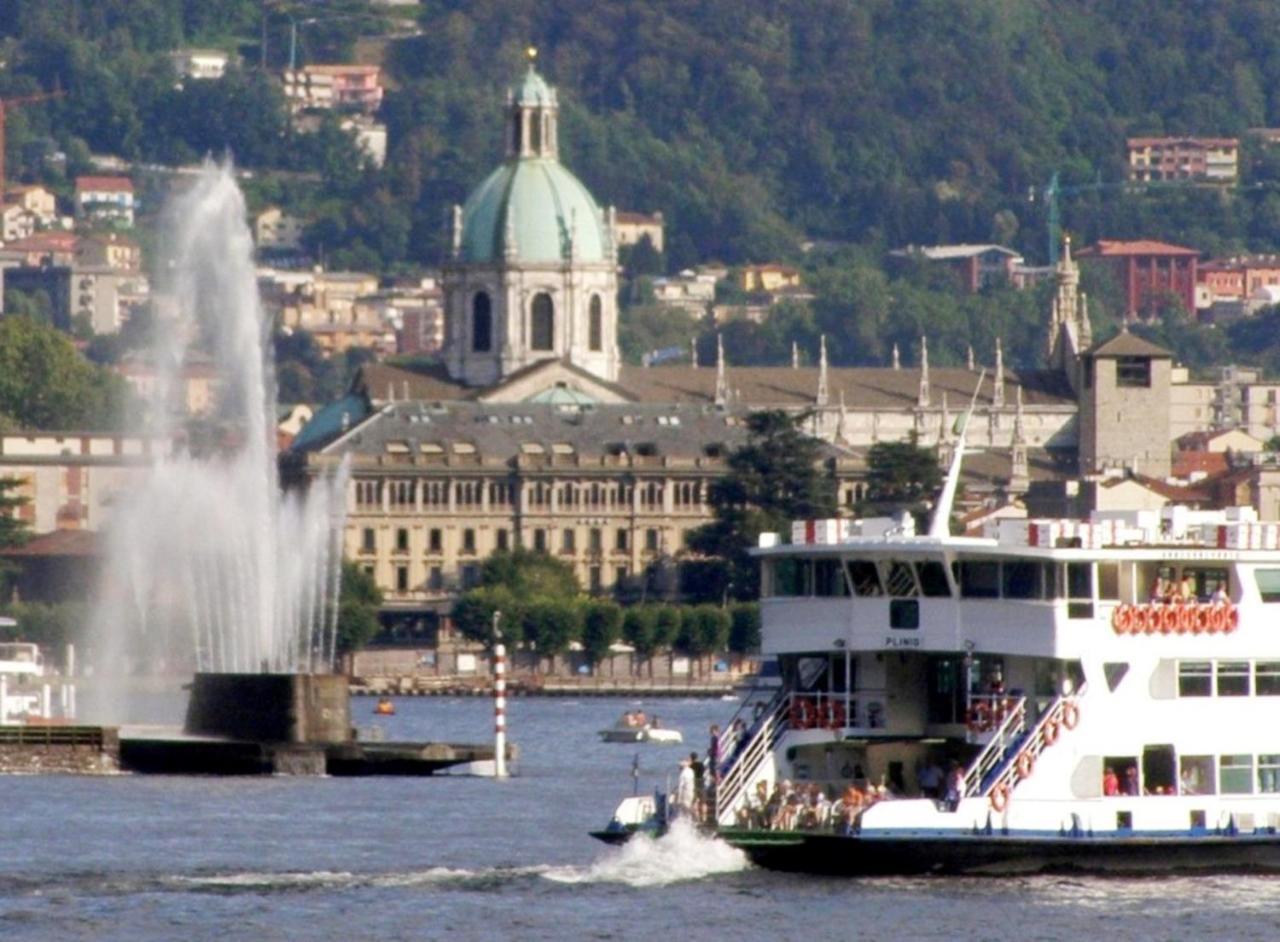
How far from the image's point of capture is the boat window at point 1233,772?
59.9 m

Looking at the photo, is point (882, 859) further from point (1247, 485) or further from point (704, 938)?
point (1247, 485)

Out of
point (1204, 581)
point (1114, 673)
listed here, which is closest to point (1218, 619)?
point (1204, 581)

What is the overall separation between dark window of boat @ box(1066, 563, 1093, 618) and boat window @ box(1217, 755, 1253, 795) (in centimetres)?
246

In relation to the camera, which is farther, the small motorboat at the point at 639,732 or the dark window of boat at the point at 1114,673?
the small motorboat at the point at 639,732

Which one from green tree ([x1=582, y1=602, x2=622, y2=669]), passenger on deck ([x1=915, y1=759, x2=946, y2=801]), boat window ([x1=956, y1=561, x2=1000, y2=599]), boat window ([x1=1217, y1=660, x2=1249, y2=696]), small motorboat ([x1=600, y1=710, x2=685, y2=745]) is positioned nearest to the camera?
boat window ([x1=956, y1=561, x2=1000, y2=599])

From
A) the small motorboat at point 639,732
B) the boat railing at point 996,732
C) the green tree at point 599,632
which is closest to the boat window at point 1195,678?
the boat railing at point 996,732

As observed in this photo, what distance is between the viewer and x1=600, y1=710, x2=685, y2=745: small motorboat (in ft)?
357

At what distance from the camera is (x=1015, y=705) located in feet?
193

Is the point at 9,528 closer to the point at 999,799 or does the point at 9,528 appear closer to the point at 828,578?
the point at 828,578

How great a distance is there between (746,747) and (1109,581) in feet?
14.8

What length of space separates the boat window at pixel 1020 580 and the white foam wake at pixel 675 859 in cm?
414

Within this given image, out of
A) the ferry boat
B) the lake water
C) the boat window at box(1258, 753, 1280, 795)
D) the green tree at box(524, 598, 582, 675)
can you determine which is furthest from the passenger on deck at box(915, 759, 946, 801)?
the green tree at box(524, 598, 582, 675)

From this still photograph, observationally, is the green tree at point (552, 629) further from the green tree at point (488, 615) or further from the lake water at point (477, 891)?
the lake water at point (477, 891)

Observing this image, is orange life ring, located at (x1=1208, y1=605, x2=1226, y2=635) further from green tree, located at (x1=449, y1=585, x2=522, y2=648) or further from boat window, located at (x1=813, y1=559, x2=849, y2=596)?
green tree, located at (x1=449, y1=585, x2=522, y2=648)
